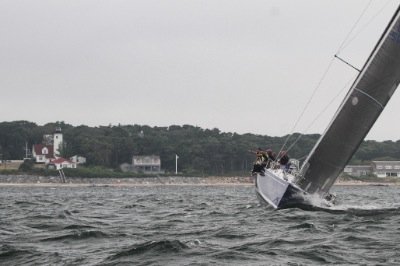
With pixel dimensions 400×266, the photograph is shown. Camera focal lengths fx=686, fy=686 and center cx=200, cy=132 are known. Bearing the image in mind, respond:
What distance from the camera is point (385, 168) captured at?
5413 inches

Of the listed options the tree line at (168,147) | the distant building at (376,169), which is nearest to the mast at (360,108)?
the tree line at (168,147)

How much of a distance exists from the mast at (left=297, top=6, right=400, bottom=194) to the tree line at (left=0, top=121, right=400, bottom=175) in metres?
103

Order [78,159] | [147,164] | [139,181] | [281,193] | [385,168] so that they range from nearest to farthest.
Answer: [281,193], [139,181], [78,159], [147,164], [385,168]

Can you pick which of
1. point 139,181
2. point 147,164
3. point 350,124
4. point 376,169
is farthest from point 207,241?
point 376,169

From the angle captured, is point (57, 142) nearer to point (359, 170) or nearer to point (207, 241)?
point (359, 170)

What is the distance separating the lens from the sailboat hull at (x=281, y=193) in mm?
20109

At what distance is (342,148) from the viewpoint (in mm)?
20375

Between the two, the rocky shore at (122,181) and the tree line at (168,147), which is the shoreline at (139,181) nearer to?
the rocky shore at (122,181)

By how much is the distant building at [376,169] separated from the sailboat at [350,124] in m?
118

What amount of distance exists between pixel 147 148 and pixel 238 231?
121303 mm

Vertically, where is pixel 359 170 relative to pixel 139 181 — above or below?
above

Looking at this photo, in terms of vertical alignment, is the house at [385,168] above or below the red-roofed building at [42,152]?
below

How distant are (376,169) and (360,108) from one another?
12080cm

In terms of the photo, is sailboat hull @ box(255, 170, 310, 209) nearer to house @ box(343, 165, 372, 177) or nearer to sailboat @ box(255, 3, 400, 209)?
sailboat @ box(255, 3, 400, 209)
